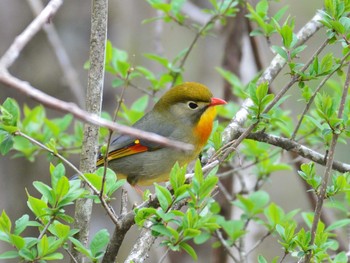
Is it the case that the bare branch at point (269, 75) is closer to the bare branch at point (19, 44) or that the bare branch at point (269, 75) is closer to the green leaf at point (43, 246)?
the green leaf at point (43, 246)

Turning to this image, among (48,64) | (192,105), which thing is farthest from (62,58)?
(192,105)

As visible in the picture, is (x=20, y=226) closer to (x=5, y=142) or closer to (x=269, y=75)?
(x=5, y=142)

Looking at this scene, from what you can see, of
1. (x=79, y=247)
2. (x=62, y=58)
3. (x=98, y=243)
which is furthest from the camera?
(x=62, y=58)

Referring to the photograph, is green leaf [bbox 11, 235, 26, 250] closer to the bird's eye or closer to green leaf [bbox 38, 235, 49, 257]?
green leaf [bbox 38, 235, 49, 257]

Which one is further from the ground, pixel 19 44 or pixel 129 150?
pixel 19 44

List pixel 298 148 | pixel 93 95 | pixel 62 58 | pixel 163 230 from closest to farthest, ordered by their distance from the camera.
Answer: pixel 163 230 → pixel 93 95 → pixel 298 148 → pixel 62 58

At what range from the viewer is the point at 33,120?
4035 millimetres

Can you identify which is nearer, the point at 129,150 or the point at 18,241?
the point at 18,241

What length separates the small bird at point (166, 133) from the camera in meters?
4.06

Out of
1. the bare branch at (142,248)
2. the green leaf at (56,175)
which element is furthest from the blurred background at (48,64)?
the green leaf at (56,175)

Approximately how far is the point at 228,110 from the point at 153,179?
673 millimetres

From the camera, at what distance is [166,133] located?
4234mm

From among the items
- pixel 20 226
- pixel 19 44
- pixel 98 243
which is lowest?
pixel 98 243

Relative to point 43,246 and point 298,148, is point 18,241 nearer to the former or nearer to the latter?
point 43,246
